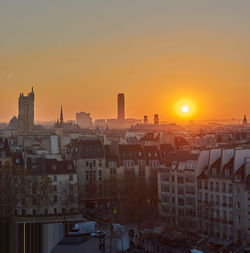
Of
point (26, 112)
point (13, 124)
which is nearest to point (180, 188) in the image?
point (26, 112)

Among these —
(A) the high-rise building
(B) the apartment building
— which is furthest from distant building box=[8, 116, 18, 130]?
(B) the apartment building

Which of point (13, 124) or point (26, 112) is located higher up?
point (26, 112)

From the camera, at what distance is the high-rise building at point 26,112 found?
15538 centimetres

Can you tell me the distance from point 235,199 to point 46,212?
63.1ft

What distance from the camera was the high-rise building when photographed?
510 ft

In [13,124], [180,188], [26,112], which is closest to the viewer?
[180,188]

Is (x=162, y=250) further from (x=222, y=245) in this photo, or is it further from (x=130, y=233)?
(x=222, y=245)

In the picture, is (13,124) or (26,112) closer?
(26,112)

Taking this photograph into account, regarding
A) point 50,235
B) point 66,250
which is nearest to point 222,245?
point 66,250

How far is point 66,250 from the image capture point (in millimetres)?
24734

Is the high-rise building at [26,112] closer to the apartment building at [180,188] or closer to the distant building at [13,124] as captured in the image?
the distant building at [13,124]

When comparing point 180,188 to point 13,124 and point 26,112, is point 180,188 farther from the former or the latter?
point 13,124

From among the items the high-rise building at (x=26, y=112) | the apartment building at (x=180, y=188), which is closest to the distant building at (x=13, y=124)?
the high-rise building at (x=26, y=112)

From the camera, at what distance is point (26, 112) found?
157 m
